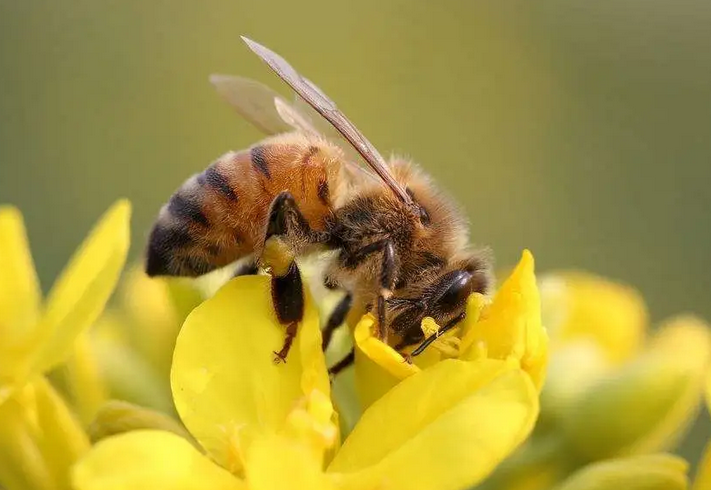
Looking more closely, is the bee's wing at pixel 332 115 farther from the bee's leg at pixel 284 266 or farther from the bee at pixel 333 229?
the bee's leg at pixel 284 266

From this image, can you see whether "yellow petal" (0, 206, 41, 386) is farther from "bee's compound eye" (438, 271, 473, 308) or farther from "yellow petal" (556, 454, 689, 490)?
"yellow petal" (556, 454, 689, 490)

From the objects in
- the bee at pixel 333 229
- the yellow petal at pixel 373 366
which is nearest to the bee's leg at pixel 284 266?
the bee at pixel 333 229

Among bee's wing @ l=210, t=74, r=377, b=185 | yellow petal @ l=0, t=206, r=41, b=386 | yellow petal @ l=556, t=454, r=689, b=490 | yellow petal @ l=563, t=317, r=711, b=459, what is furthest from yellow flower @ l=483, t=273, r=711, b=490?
yellow petal @ l=0, t=206, r=41, b=386

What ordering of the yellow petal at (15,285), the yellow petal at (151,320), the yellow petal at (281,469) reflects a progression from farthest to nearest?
1. the yellow petal at (151,320)
2. the yellow petal at (15,285)
3. the yellow petal at (281,469)

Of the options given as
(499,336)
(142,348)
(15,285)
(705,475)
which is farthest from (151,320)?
(705,475)

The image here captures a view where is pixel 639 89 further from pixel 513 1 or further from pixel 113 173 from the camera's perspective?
pixel 113 173
